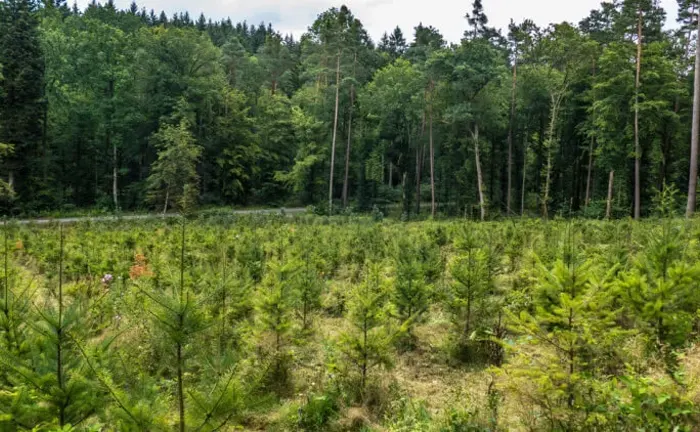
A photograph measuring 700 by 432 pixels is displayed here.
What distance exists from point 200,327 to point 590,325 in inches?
126

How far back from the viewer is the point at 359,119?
130 feet

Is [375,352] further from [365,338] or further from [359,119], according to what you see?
[359,119]

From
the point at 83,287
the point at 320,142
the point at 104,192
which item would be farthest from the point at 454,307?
the point at 104,192

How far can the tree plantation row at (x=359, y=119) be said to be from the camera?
28.2 meters

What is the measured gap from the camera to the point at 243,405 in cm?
328

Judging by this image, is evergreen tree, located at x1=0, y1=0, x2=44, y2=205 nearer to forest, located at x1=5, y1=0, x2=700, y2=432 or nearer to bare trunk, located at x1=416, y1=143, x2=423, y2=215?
forest, located at x1=5, y1=0, x2=700, y2=432

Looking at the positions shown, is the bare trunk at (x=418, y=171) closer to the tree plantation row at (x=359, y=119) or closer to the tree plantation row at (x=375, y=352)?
the tree plantation row at (x=359, y=119)

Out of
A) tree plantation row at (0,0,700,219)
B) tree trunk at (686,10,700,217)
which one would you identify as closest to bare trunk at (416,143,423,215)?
tree plantation row at (0,0,700,219)

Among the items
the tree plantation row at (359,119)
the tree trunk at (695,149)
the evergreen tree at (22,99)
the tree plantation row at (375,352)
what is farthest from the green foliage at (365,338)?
the evergreen tree at (22,99)

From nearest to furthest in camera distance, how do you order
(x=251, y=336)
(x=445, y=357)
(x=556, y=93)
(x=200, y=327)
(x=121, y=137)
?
(x=200, y=327) < (x=251, y=336) < (x=445, y=357) < (x=556, y=93) < (x=121, y=137)

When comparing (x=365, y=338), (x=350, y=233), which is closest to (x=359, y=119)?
(x=350, y=233)

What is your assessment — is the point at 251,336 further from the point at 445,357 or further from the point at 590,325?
the point at 590,325

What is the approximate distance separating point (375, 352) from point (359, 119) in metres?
35.9

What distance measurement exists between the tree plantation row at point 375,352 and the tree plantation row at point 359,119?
821 inches
